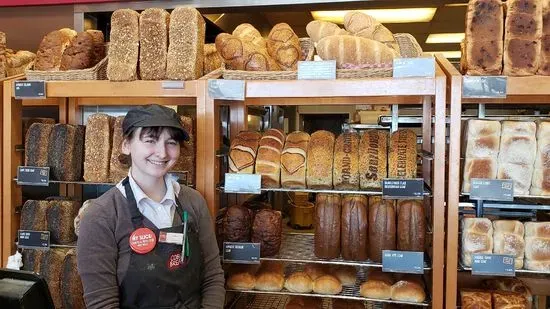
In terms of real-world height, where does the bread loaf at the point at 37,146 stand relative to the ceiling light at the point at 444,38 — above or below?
below

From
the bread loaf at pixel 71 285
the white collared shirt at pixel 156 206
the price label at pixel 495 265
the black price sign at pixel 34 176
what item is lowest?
the bread loaf at pixel 71 285

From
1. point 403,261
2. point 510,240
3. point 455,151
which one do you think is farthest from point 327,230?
point 510,240

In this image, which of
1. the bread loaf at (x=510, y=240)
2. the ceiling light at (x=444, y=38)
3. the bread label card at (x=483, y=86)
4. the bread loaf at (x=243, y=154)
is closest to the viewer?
the bread label card at (x=483, y=86)

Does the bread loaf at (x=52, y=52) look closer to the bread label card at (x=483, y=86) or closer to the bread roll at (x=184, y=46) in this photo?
the bread roll at (x=184, y=46)

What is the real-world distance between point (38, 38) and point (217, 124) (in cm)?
159

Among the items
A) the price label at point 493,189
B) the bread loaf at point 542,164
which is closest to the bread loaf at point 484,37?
the bread loaf at point 542,164

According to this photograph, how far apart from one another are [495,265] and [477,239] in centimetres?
11

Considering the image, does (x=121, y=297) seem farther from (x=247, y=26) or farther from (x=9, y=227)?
(x=247, y=26)

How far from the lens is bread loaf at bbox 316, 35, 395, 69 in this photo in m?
1.81

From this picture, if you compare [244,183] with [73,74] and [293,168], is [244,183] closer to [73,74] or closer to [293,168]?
[293,168]

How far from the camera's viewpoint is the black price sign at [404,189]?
5.50 ft

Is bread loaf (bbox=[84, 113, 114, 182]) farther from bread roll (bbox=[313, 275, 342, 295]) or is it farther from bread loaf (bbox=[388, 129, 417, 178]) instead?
bread loaf (bbox=[388, 129, 417, 178])

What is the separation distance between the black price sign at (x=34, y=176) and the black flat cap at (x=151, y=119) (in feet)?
2.38

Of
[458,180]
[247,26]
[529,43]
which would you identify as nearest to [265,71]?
[247,26]
